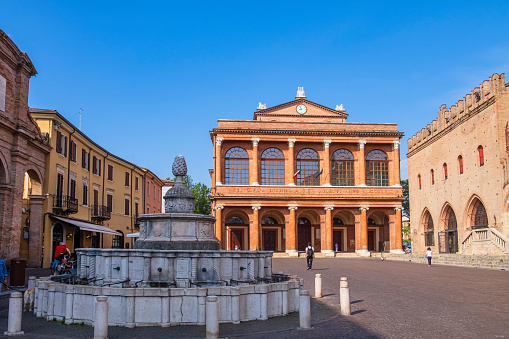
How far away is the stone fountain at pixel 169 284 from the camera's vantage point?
29.3 ft

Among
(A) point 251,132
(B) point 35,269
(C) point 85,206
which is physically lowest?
(B) point 35,269

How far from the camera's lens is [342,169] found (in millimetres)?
46312

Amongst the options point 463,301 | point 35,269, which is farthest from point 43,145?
point 463,301

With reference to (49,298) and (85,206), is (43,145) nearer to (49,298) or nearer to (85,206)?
(85,206)

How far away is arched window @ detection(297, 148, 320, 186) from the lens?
4588 cm

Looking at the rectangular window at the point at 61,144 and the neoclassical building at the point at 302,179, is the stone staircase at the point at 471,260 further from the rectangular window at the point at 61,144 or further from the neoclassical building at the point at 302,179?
the rectangular window at the point at 61,144

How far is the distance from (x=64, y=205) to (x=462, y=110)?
2871 cm

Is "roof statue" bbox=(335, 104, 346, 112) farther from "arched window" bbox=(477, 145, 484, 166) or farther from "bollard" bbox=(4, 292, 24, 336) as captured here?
"bollard" bbox=(4, 292, 24, 336)

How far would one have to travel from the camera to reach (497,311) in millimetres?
11000

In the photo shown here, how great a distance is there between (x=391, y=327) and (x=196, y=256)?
168 inches

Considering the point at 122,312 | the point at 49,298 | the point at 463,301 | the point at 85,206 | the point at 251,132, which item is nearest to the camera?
the point at 122,312

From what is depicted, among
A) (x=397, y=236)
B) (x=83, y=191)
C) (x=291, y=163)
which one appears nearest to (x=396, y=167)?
(x=397, y=236)

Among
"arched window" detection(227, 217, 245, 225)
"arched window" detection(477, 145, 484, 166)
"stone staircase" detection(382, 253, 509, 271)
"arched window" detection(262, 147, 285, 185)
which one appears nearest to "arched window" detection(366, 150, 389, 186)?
"arched window" detection(262, 147, 285, 185)

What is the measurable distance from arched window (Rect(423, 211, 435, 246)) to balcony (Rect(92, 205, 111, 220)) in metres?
27.8
